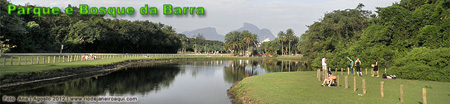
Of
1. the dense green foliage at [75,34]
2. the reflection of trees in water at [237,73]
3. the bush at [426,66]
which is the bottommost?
the reflection of trees in water at [237,73]

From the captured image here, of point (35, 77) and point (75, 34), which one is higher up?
point (75, 34)

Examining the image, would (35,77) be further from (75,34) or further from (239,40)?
(239,40)

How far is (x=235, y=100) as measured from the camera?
18.4 metres

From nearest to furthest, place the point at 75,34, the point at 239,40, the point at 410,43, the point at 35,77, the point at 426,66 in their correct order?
the point at 426,66 → the point at 35,77 → the point at 410,43 → the point at 75,34 → the point at 239,40

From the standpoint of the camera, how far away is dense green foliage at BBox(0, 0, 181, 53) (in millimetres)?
52750

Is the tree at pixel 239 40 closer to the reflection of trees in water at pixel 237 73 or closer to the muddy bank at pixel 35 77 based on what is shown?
the reflection of trees in water at pixel 237 73

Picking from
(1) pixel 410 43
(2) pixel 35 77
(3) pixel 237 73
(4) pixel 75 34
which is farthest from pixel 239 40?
(2) pixel 35 77

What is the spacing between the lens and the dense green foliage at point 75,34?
2077 inches

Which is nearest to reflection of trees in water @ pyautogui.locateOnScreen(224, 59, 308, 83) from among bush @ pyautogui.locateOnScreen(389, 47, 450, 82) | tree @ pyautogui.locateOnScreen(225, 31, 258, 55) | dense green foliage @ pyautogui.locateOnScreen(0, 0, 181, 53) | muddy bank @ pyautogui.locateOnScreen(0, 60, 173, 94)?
bush @ pyautogui.locateOnScreen(389, 47, 450, 82)

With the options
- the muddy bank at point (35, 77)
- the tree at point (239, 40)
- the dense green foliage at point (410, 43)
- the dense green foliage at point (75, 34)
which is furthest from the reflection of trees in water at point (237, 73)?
the tree at point (239, 40)

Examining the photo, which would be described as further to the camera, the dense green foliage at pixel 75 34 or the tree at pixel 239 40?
the tree at pixel 239 40

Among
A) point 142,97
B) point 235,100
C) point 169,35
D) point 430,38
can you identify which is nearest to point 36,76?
point 142,97

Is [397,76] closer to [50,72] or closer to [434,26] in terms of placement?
[434,26]

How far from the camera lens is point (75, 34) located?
237 ft
